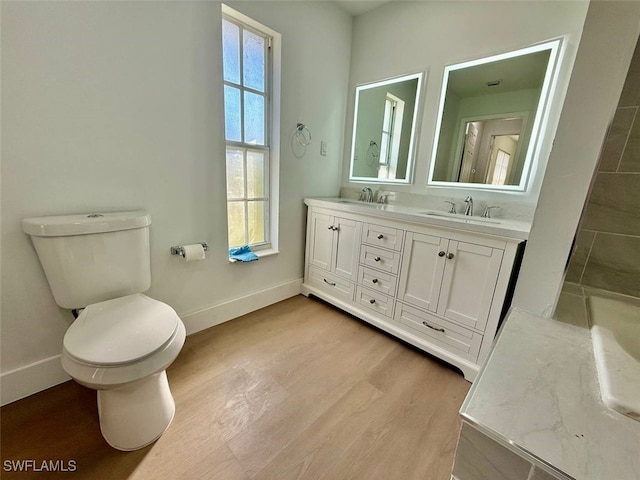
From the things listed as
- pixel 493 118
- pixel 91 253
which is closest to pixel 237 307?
pixel 91 253

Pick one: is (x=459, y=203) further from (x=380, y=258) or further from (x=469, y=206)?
(x=380, y=258)

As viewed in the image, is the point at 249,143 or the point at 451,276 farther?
the point at 249,143

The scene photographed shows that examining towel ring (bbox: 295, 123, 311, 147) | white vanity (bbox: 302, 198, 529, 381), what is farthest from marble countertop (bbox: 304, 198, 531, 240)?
towel ring (bbox: 295, 123, 311, 147)

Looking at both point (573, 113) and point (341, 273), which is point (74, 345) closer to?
point (341, 273)

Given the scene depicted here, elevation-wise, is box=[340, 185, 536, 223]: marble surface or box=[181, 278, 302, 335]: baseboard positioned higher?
box=[340, 185, 536, 223]: marble surface

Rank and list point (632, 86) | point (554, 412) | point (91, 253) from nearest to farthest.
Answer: point (554, 412)
point (632, 86)
point (91, 253)

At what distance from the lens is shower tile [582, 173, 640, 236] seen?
0.83 m

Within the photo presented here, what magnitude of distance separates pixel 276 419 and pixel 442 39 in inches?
97.8

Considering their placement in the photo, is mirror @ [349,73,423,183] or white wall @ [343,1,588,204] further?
mirror @ [349,73,423,183]

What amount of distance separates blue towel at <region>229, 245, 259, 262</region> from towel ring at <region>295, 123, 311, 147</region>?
923 mm

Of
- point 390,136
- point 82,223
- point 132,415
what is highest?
point 390,136

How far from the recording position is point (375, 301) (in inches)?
72.9

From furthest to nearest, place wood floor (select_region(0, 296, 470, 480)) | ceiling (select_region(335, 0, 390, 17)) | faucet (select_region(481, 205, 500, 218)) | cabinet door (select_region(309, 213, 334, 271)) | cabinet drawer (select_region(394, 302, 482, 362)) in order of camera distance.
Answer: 1. cabinet door (select_region(309, 213, 334, 271))
2. ceiling (select_region(335, 0, 390, 17))
3. faucet (select_region(481, 205, 500, 218))
4. cabinet drawer (select_region(394, 302, 482, 362))
5. wood floor (select_region(0, 296, 470, 480))

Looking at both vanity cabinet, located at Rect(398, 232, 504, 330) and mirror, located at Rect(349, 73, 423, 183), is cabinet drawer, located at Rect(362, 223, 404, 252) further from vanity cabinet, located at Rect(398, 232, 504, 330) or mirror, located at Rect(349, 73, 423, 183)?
mirror, located at Rect(349, 73, 423, 183)
